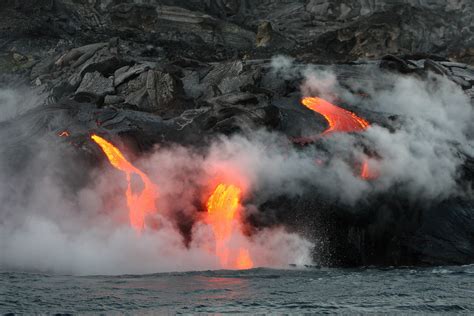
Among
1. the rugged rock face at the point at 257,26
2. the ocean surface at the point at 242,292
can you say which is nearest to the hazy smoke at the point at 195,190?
the ocean surface at the point at 242,292

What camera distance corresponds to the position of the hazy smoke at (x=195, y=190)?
2342 cm

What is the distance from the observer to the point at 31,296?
1548cm

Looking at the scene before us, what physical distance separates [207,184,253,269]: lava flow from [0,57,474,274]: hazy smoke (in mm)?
318

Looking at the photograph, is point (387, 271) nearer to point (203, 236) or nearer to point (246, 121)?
point (203, 236)

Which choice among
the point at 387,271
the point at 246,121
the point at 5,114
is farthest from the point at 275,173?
the point at 5,114

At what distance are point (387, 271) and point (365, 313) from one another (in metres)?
9.57

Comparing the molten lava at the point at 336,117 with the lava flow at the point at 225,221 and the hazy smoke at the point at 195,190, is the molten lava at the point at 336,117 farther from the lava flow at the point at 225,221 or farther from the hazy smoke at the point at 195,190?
the lava flow at the point at 225,221

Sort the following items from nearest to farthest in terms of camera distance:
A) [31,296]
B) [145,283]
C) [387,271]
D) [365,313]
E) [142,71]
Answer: [365,313]
[31,296]
[145,283]
[387,271]
[142,71]

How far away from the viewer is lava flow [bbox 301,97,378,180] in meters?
29.2

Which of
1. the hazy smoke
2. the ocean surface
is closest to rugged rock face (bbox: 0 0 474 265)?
the hazy smoke

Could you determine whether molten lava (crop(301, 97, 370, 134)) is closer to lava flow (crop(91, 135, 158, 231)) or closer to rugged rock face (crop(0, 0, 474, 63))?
lava flow (crop(91, 135, 158, 231))

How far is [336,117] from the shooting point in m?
30.4

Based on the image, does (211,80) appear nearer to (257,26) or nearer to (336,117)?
(336,117)

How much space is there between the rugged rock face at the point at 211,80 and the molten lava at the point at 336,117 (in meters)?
0.66
